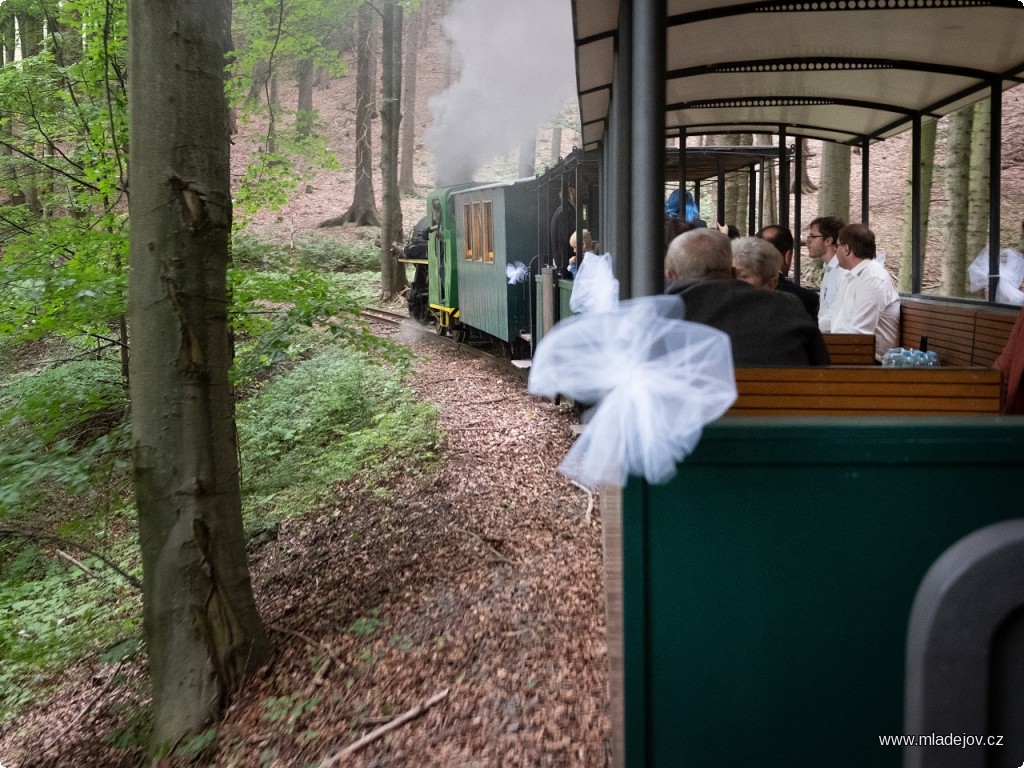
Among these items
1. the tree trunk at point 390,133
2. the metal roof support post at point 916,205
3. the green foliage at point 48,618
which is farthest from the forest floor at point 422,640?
the tree trunk at point 390,133

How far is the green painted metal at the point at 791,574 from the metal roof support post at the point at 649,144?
1.91 feet

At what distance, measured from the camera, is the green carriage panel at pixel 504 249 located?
12766mm

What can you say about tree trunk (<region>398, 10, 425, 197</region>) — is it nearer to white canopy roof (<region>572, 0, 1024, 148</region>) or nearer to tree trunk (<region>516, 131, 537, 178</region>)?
tree trunk (<region>516, 131, 537, 178</region>)

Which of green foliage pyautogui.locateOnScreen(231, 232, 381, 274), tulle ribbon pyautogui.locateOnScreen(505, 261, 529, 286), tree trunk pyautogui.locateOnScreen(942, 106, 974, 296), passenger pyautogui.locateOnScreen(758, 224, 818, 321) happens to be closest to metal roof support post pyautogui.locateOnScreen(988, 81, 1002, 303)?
passenger pyautogui.locateOnScreen(758, 224, 818, 321)

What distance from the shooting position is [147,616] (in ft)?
16.1

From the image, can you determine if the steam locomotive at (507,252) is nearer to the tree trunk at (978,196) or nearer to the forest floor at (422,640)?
the forest floor at (422,640)

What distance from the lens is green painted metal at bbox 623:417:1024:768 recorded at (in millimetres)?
2180

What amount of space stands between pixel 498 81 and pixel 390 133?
5517 mm

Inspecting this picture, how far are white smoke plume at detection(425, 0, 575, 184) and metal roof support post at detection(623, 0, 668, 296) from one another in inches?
911

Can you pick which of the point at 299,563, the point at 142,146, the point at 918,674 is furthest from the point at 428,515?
the point at 918,674

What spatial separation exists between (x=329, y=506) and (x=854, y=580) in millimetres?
6521

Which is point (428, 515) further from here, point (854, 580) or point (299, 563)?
point (854, 580)

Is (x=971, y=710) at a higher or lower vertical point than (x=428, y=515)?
higher

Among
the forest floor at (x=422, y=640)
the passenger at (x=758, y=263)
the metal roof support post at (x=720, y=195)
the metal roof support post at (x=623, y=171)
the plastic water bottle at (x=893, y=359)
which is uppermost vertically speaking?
the metal roof support post at (x=720, y=195)
